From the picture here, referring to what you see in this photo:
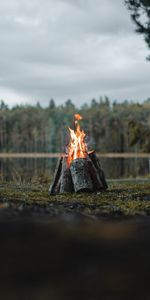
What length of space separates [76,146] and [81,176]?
1.16 meters

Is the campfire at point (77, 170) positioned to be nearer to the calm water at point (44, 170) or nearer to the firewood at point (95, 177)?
the firewood at point (95, 177)

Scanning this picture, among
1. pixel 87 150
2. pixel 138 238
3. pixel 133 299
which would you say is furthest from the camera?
pixel 87 150

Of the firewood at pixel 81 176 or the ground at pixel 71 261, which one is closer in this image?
the ground at pixel 71 261

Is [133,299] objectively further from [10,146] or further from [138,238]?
[10,146]

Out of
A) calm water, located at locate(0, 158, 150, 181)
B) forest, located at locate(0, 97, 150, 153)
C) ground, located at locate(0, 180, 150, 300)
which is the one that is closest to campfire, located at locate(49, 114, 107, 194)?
calm water, located at locate(0, 158, 150, 181)

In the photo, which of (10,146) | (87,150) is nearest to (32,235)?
(87,150)

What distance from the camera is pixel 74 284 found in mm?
2727

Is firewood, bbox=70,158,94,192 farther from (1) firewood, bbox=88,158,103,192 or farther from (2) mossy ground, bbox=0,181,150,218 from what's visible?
(2) mossy ground, bbox=0,181,150,218

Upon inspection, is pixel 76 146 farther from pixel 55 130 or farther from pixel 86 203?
pixel 55 130

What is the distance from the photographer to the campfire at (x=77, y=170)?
12.8 m

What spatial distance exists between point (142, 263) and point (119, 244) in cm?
20

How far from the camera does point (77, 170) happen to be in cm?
1282

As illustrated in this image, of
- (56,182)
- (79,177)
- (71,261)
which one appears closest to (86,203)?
(79,177)

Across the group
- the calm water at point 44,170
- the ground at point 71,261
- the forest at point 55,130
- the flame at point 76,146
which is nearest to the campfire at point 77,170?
the flame at point 76,146
